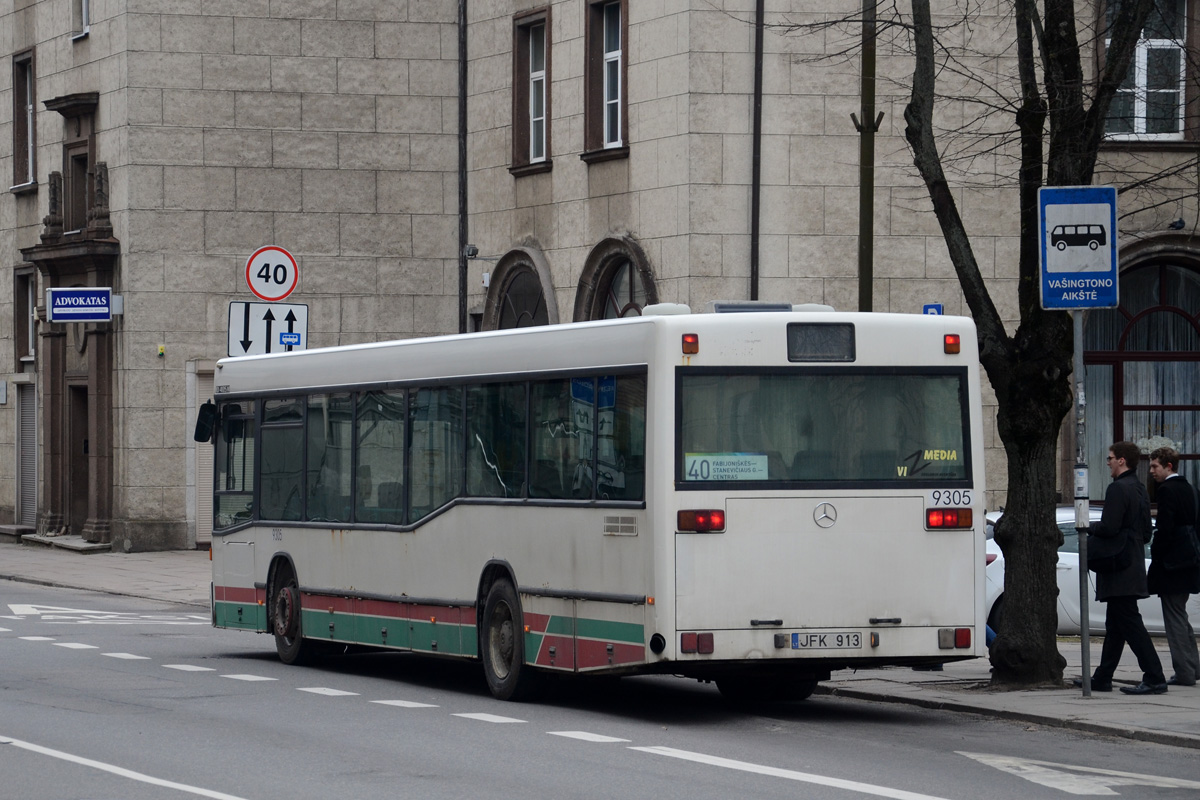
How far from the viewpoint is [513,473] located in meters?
14.3

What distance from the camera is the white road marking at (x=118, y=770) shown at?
9.74 m

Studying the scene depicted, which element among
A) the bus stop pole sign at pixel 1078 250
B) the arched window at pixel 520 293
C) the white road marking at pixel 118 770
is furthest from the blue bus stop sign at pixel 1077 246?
the arched window at pixel 520 293

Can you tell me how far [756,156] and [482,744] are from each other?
16.4 m

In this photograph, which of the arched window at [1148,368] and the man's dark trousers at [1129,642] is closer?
the man's dark trousers at [1129,642]

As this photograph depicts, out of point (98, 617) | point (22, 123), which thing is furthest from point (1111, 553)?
point (22, 123)

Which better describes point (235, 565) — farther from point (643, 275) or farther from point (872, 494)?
point (643, 275)

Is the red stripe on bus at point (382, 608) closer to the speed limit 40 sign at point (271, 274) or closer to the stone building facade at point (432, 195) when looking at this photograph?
the speed limit 40 sign at point (271, 274)

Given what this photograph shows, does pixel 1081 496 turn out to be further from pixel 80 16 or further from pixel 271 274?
pixel 80 16

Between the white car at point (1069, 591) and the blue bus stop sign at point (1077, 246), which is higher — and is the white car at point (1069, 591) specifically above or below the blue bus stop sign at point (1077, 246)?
below

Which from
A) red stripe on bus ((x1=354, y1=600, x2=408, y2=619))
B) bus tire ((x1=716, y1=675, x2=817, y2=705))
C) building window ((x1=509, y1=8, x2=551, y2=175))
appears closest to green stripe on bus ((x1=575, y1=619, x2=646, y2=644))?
bus tire ((x1=716, y1=675, x2=817, y2=705))

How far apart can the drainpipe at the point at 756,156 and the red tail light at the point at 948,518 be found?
14.0 m

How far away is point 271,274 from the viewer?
2231cm

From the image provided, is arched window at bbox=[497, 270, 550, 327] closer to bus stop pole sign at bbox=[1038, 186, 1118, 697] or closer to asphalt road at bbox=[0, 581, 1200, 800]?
asphalt road at bbox=[0, 581, 1200, 800]

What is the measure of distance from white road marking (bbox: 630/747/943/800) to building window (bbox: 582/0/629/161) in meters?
18.1
